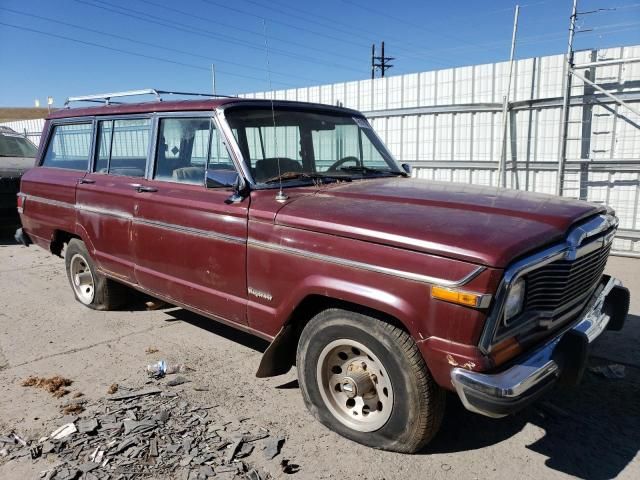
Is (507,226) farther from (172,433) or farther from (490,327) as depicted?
(172,433)

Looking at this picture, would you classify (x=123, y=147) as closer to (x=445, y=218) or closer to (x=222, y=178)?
(x=222, y=178)

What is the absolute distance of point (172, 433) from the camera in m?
2.96

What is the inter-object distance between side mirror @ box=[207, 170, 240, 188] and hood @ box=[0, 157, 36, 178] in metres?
6.91

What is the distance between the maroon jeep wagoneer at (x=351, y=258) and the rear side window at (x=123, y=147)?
20 millimetres

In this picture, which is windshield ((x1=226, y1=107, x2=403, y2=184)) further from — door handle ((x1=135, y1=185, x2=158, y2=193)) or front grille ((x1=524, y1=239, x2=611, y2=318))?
front grille ((x1=524, y1=239, x2=611, y2=318))

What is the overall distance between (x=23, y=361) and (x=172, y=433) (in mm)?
1889

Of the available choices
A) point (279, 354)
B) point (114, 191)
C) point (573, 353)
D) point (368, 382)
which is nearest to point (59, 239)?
point (114, 191)

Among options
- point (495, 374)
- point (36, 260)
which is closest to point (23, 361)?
point (495, 374)

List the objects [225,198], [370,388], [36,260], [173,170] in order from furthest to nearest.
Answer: [36,260], [173,170], [225,198], [370,388]

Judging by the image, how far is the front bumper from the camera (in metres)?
2.25

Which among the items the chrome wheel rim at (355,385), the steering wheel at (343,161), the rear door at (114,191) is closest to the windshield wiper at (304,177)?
the steering wheel at (343,161)

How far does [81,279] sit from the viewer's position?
537 cm

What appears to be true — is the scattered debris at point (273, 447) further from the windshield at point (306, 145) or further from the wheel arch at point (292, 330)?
the windshield at point (306, 145)

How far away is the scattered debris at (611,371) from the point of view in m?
3.67
